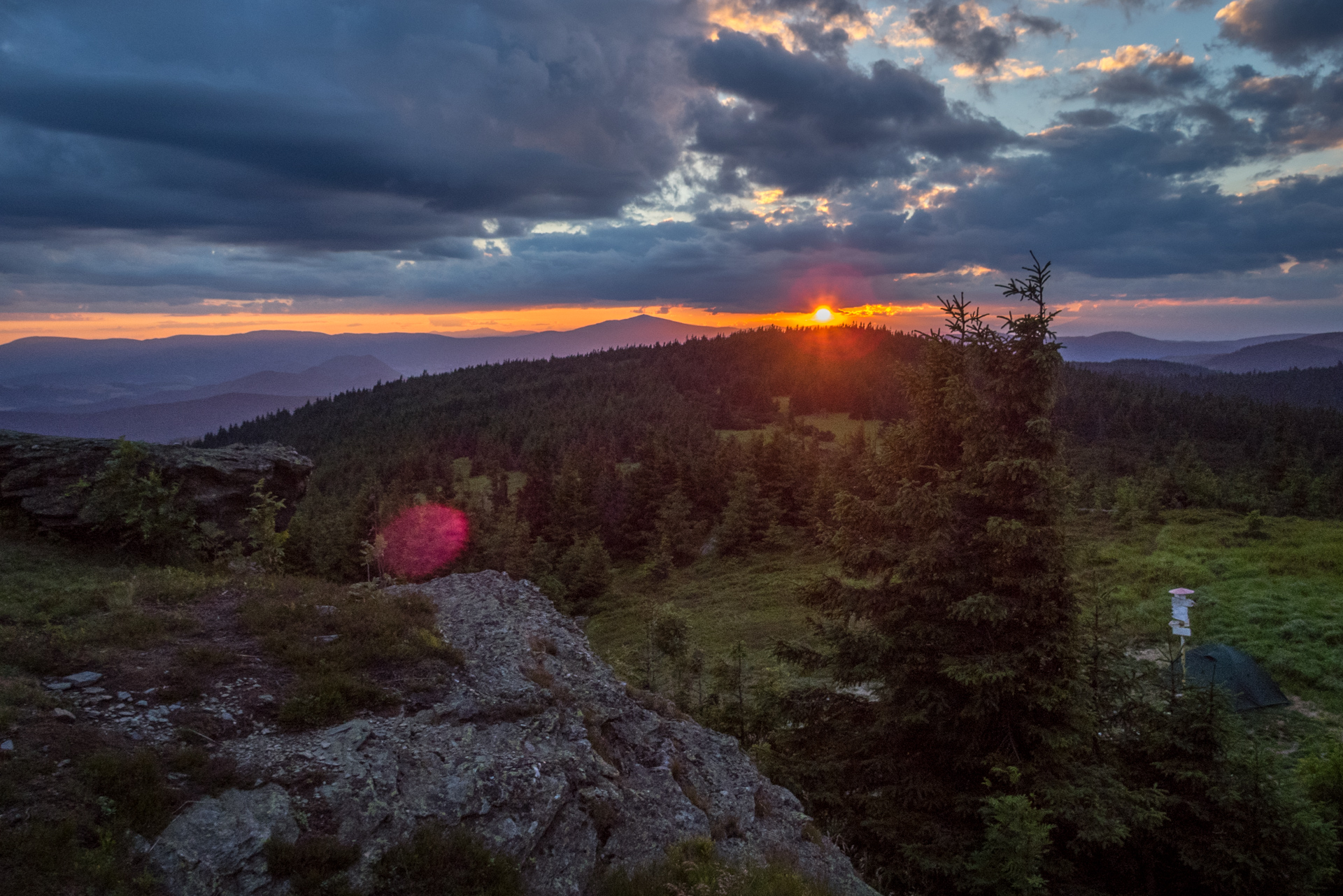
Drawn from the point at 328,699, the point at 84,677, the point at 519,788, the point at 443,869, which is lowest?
the point at 519,788

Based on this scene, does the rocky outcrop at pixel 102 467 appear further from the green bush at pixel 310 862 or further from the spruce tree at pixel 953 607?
the spruce tree at pixel 953 607

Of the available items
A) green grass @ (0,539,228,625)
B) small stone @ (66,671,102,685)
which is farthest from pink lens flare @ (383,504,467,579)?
small stone @ (66,671,102,685)

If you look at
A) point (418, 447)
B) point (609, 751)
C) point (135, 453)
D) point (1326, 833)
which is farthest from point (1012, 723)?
point (418, 447)

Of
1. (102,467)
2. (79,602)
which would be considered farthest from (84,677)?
(102,467)

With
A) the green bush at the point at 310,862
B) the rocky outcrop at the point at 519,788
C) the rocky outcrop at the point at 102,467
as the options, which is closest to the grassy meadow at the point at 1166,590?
the rocky outcrop at the point at 519,788

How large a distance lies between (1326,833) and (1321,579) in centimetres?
2778

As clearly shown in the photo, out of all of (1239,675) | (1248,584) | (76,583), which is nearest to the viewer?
(76,583)

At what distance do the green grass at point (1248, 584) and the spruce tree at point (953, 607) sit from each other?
8.73 m

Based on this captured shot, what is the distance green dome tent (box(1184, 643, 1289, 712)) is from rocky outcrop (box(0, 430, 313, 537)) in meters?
30.9

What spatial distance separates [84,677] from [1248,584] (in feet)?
135

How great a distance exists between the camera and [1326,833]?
368 inches

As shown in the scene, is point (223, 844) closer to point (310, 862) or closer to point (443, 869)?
point (310, 862)

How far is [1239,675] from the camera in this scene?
2114 centimetres

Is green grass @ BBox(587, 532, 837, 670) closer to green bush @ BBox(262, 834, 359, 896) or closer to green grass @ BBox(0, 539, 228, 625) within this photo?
green grass @ BBox(0, 539, 228, 625)
